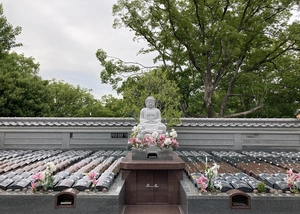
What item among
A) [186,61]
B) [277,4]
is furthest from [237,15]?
[186,61]

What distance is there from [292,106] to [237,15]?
598 centimetres

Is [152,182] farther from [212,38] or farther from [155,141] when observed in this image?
[212,38]

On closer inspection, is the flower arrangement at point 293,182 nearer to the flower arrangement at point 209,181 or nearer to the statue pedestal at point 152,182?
the flower arrangement at point 209,181

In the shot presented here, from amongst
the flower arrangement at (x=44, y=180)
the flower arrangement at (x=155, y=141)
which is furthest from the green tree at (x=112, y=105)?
the flower arrangement at (x=44, y=180)

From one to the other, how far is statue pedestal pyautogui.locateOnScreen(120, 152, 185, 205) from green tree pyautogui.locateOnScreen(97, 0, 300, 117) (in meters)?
8.03

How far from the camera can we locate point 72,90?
21.2m

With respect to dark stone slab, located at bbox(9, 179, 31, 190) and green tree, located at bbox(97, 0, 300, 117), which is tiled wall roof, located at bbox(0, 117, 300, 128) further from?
dark stone slab, located at bbox(9, 179, 31, 190)

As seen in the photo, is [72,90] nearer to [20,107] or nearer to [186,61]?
[20,107]

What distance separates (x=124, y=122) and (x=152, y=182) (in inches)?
181

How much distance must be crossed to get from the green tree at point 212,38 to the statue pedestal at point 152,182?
803cm

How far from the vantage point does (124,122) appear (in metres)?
9.05

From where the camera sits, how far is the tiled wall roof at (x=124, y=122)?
880 centimetres

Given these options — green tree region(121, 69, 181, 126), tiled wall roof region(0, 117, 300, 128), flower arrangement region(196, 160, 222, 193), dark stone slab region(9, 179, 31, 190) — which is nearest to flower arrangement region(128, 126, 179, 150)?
flower arrangement region(196, 160, 222, 193)

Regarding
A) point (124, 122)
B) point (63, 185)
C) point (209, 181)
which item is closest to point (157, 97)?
point (124, 122)
